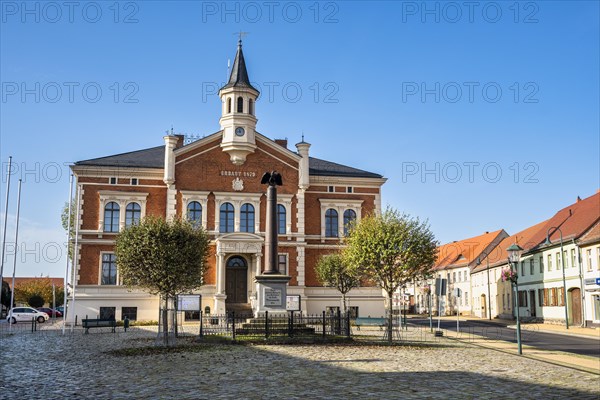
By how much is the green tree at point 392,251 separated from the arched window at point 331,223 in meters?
19.0

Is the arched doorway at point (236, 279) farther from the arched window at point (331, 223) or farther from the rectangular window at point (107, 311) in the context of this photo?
the rectangular window at point (107, 311)

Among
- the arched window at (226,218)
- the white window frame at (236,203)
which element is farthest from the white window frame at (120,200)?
the arched window at (226,218)

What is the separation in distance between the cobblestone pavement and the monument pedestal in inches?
209

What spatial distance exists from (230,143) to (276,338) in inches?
868

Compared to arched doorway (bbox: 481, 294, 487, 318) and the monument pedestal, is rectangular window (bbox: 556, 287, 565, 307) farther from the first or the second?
the monument pedestal

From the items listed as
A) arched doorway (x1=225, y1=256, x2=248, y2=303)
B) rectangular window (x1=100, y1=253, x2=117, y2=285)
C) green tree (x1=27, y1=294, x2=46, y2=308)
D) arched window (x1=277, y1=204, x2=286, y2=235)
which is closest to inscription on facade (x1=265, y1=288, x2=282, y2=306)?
arched doorway (x1=225, y1=256, x2=248, y2=303)

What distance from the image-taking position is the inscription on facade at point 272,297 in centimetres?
2778

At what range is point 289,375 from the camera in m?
14.7

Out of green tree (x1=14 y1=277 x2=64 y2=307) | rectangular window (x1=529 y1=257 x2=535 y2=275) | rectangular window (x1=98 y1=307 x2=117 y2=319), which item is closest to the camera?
rectangular window (x1=98 y1=307 x2=117 y2=319)

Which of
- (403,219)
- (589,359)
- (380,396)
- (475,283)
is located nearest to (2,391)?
(380,396)

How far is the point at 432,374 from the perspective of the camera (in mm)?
14984

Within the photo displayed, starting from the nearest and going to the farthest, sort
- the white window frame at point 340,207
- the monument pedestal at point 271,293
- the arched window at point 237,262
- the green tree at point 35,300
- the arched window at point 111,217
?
the monument pedestal at point 271,293 → the arched window at point 111,217 → the arched window at point 237,262 → the white window frame at point 340,207 → the green tree at point 35,300

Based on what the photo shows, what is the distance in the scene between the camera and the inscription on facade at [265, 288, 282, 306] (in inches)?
1094

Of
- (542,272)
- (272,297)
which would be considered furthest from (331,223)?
(272,297)
